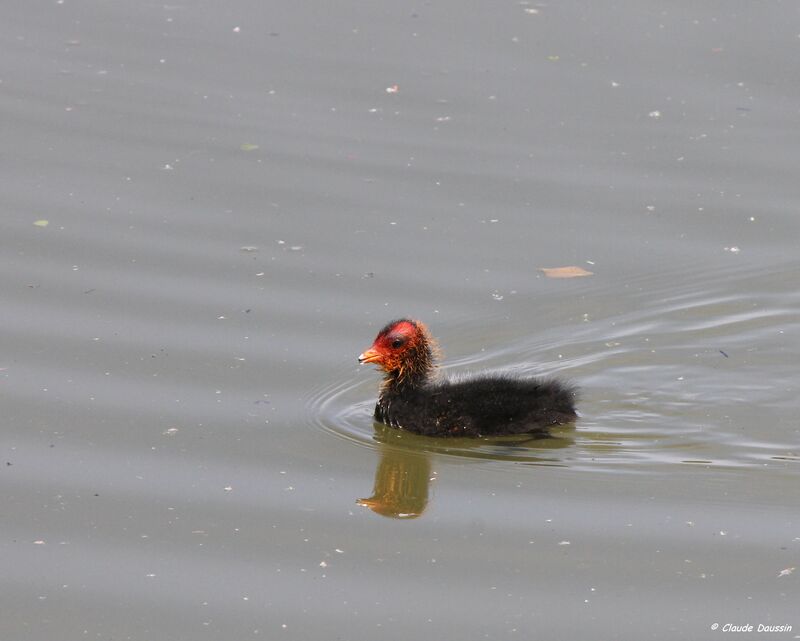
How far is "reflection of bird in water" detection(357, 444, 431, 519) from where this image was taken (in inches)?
303

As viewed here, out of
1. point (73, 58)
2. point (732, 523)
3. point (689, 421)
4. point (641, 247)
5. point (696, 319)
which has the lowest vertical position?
point (732, 523)

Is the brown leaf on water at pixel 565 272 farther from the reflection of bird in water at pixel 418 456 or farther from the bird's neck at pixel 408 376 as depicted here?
the reflection of bird in water at pixel 418 456

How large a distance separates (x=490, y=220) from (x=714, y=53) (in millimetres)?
3346

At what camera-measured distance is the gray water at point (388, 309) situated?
689cm

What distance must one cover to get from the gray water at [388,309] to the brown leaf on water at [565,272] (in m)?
0.08

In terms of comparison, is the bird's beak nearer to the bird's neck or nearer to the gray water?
the bird's neck

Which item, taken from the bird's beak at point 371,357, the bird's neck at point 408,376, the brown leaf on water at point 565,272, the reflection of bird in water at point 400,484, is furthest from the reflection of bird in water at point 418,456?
the brown leaf on water at point 565,272

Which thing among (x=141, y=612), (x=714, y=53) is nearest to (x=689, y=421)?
(x=141, y=612)

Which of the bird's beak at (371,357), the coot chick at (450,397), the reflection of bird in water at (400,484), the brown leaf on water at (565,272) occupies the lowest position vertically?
the reflection of bird in water at (400,484)

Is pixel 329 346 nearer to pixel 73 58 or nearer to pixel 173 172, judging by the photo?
pixel 173 172

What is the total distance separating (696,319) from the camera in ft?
31.9

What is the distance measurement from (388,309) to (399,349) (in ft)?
2.85

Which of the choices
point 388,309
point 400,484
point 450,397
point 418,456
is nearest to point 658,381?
point 450,397

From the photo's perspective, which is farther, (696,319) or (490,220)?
(490,220)
